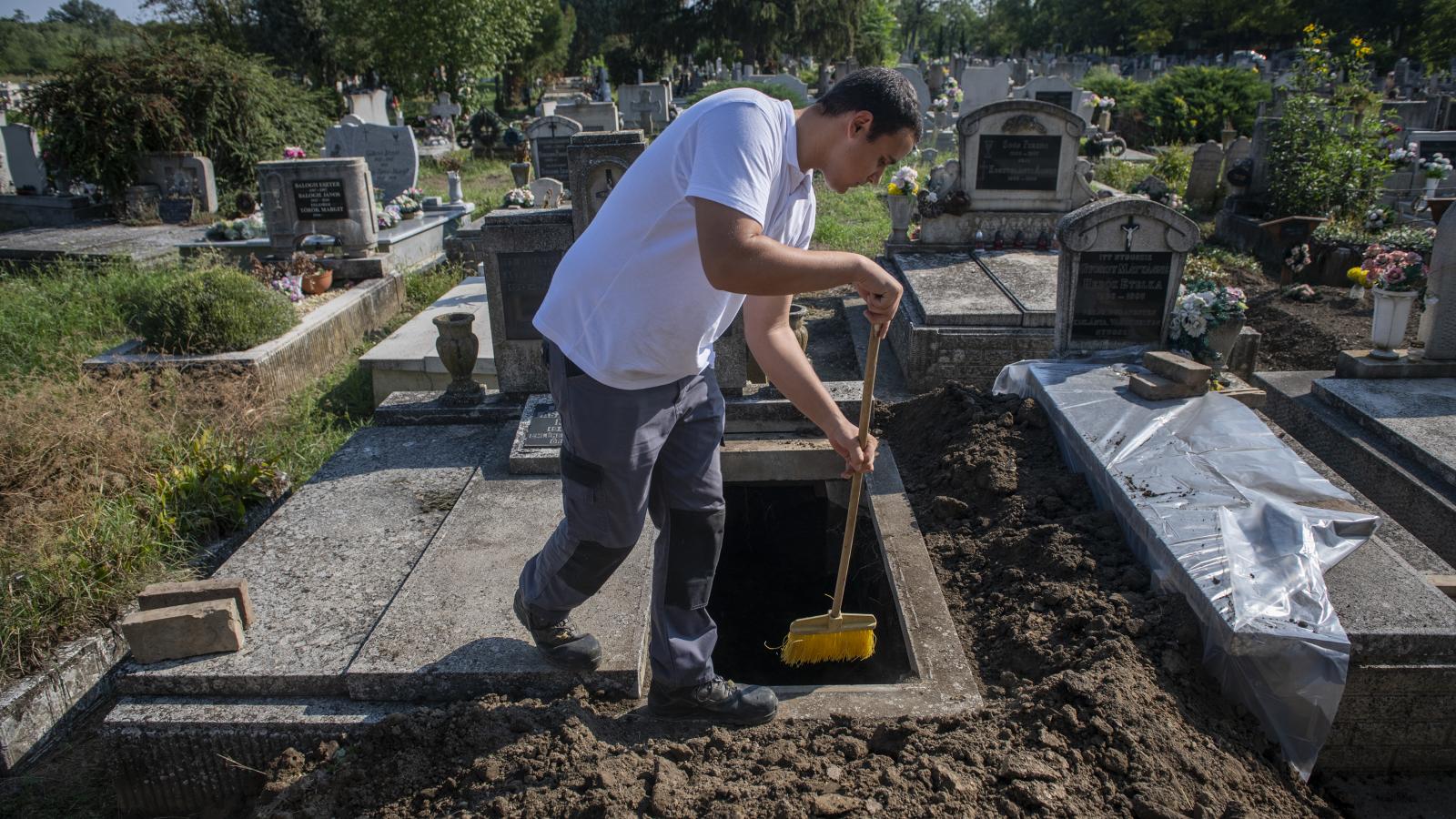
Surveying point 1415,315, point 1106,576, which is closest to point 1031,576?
point 1106,576

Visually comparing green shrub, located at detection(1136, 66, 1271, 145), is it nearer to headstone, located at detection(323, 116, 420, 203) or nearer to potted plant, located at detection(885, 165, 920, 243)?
potted plant, located at detection(885, 165, 920, 243)

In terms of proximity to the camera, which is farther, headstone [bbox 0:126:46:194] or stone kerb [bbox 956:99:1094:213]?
headstone [bbox 0:126:46:194]

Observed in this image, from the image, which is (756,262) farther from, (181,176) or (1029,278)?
(181,176)

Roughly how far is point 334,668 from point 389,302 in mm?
6569

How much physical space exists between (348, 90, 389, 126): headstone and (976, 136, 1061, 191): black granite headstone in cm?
1198

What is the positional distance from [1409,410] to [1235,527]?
9.57 ft

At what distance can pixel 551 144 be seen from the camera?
11.5 metres

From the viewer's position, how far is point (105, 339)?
23.3 ft

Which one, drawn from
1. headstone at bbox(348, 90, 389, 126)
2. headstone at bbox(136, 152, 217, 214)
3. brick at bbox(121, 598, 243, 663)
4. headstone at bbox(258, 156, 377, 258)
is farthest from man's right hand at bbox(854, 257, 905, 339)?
headstone at bbox(348, 90, 389, 126)

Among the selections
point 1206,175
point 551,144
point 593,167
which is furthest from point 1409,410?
point 551,144

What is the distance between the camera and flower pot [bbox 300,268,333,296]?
830 cm

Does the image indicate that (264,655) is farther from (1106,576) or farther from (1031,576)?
(1106,576)

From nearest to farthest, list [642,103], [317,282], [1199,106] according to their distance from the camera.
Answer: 1. [317,282]
2. [1199,106]
3. [642,103]

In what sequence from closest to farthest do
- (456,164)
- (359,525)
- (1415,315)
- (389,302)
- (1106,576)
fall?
(1106,576) < (359,525) < (1415,315) < (389,302) < (456,164)
